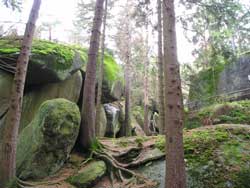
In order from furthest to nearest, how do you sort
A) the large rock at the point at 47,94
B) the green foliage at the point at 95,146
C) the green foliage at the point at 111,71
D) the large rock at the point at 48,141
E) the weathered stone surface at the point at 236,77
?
the weathered stone surface at the point at 236,77
the green foliage at the point at 111,71
the large rock at the point at 47,94
the green foliage at the point at 95,146
the large rock at the point at 48,141

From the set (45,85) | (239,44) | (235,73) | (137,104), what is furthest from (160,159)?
(239,44)

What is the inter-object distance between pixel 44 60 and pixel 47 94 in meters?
1.60

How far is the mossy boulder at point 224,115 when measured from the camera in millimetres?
9891

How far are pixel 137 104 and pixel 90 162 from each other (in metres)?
17.5

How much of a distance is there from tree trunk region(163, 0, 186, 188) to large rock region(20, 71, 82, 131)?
21.1 feet

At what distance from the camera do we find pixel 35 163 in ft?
19.2

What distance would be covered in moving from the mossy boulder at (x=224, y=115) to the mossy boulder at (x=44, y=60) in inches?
250

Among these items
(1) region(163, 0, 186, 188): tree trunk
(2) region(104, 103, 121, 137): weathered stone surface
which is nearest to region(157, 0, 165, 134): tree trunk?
(2) region(104, 103, 121, 137): weathered stone surface

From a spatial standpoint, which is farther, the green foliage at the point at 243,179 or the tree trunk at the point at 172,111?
the green foliage at the point at 243,179

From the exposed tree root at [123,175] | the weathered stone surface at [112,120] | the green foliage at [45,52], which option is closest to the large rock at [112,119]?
the weathered stone surface at [112,120]

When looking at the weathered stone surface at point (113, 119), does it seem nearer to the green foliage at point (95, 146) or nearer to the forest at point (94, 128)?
the forest at point (94, 128)

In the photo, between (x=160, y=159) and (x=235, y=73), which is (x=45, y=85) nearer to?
(x=160, y=159)

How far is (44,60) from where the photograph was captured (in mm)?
8672

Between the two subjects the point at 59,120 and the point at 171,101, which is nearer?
the point at 171,101
